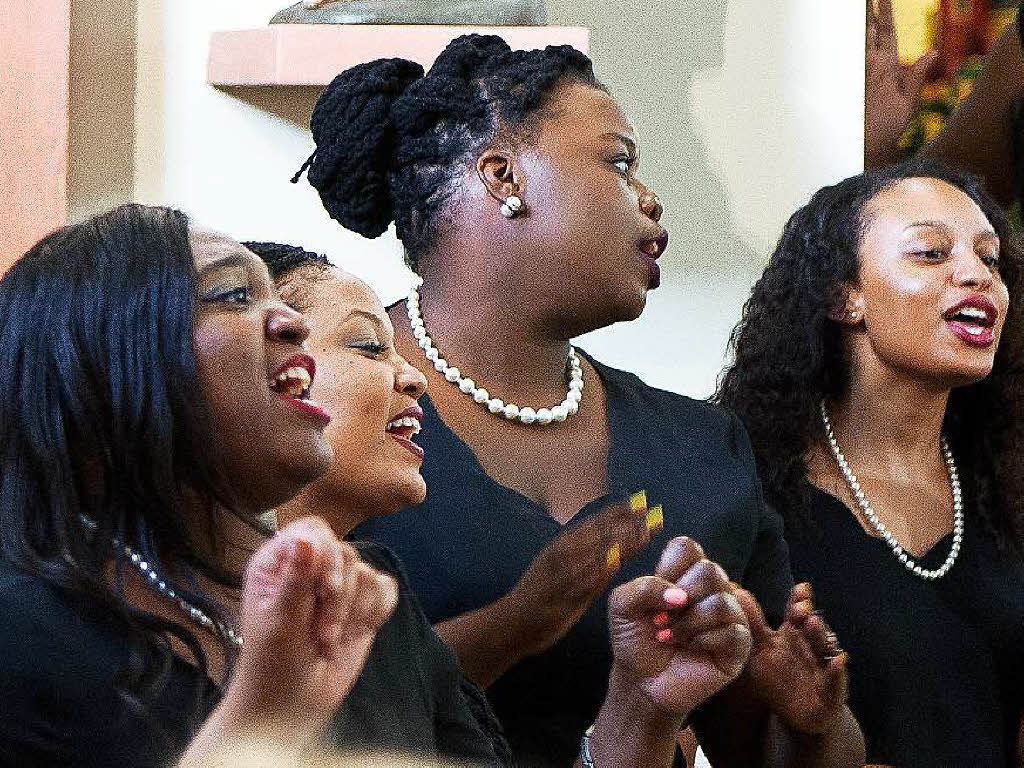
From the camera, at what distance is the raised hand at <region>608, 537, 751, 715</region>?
123cm

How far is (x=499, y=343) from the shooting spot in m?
1.57

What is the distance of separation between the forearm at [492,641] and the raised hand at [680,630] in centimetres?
12

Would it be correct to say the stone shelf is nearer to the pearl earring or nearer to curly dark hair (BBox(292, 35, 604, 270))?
curly dark hair (BBox(292, 35, 604, 270))

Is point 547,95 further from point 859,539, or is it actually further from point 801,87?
point 801,87

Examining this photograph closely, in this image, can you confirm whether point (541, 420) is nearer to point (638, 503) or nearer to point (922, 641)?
point (638, 503)

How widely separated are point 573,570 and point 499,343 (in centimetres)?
27

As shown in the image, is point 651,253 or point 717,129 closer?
point 651,253

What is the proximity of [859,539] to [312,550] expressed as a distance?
3.64 feet

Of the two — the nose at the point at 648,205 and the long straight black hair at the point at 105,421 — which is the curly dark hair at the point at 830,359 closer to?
the nose at the point at 648,205

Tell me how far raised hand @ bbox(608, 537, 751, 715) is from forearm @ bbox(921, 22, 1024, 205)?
1.28 m

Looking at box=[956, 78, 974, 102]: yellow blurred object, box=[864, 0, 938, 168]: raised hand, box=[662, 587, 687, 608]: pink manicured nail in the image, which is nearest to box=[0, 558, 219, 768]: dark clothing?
box=[662, 587, 687, 608]: pink manicured nail

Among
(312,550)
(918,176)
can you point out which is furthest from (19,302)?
(918,176)

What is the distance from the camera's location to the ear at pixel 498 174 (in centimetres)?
159

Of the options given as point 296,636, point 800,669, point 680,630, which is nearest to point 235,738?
point 296,636
